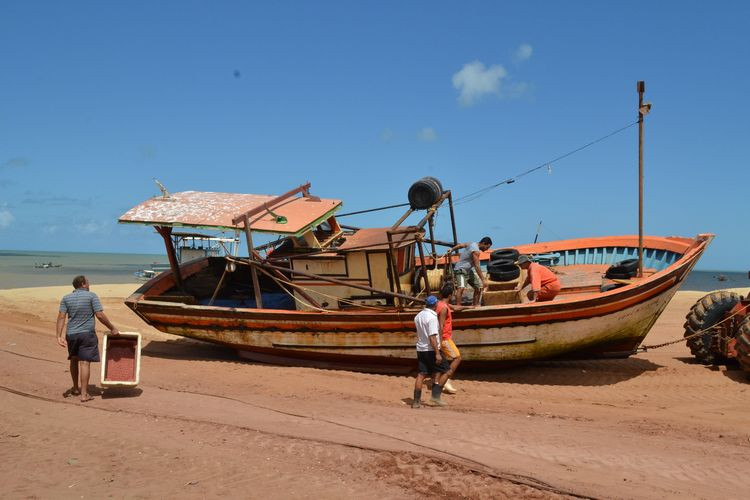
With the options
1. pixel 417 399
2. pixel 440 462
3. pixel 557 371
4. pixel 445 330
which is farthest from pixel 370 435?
pixel 557 371

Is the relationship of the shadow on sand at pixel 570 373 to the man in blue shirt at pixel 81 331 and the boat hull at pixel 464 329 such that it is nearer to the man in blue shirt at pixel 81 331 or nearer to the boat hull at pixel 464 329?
the boat hull at pixel 464 329

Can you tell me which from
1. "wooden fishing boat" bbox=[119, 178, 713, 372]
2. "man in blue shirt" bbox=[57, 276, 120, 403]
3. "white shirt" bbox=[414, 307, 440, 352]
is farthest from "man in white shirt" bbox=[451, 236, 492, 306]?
"man in blue shirt" bbox=[57, 276, 120, 403]

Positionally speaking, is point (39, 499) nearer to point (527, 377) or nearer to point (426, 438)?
point (426, 438)

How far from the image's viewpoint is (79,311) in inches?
276

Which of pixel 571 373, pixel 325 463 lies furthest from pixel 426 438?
pixel 571 373

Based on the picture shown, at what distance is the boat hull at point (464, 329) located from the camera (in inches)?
332

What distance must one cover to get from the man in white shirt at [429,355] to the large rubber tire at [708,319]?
5032mm

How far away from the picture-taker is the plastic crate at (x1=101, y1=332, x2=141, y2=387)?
24.1ft

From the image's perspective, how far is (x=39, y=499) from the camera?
4352mm

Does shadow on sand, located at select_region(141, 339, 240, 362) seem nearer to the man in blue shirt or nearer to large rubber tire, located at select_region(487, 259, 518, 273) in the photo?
the man in blue shirt

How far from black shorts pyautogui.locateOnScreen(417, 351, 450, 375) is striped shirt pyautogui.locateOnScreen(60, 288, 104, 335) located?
3.84 metres

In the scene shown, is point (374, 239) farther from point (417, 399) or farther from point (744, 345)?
point (744, 345)

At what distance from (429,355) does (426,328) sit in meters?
0.34

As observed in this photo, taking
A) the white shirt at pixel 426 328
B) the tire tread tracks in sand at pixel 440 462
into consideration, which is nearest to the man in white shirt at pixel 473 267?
the white shirt at pixel 426 328
